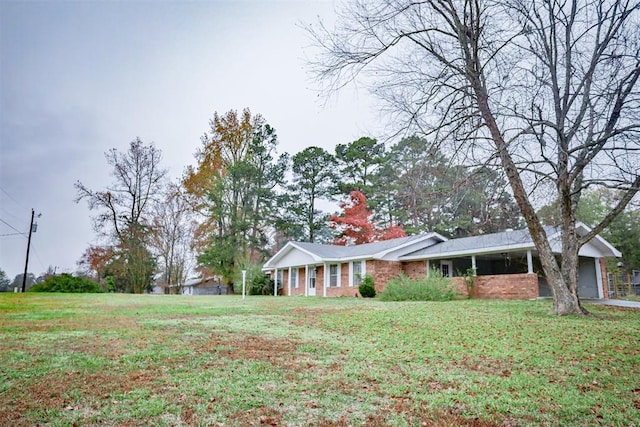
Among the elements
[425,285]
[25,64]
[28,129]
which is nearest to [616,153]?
[425,285]

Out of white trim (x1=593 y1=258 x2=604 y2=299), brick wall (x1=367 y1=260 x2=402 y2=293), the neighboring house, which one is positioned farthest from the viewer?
the neighboring house

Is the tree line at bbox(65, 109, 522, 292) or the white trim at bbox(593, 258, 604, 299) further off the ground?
the tree line at bbox(65, 109, 522, 292)

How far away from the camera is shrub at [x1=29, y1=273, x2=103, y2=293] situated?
88.2ft

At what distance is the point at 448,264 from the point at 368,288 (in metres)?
5.23

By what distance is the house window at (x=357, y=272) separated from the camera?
22.6 metres

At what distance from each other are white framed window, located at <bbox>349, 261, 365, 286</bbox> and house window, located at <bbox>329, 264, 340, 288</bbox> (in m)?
1.32

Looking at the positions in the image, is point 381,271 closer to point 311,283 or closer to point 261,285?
point 311,283

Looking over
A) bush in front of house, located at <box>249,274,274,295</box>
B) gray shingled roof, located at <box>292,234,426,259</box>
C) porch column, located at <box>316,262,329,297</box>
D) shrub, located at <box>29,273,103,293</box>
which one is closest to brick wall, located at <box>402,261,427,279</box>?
gray shingled roof, located at <box>292,234,426,259</box>

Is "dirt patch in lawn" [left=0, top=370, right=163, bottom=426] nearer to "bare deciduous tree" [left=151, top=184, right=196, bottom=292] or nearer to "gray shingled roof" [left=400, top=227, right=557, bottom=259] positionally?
"gray shingled roof" [left=400, top=227, right=557, bottom=259]

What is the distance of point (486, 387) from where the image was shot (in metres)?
4.00

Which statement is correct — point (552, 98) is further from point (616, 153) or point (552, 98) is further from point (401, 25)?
point (401, 25)

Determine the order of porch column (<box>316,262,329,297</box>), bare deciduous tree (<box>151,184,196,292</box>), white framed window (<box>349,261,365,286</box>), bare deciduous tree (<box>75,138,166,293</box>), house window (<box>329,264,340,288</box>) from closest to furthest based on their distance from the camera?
white framed window (<box>349,261,365,286</box>) < house window (<box>329,264,340,288</box>) < porch column (<box>316,262,329,297</box>) < bare deciduous tree (<box>75,138,166,293</box>) < bare deciduous tree (<box>151,184,196,292</box>)

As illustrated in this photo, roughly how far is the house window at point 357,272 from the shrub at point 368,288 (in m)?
1.21

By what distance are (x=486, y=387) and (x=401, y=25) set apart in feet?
27.7
